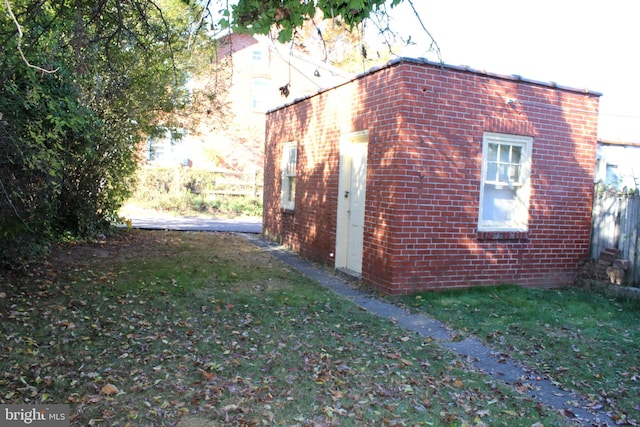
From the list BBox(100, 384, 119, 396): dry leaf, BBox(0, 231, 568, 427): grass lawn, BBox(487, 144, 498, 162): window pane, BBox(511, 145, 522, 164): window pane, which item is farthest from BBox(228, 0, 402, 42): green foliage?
BBox(511, 145, 522, 164): window pane

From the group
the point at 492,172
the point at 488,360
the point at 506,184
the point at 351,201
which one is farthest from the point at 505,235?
the point at 488,360

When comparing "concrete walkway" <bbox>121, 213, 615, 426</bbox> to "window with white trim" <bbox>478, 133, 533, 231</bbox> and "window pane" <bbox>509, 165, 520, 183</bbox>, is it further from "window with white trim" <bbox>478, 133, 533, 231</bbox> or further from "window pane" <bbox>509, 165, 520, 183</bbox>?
"window pane" <bbox>509, 165, 520, 183</bbox>

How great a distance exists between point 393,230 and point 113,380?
4616mm

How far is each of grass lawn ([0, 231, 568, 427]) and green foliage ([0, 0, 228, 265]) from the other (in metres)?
1.37

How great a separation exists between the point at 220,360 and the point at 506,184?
577 cm

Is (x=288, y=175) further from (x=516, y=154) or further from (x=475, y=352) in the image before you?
(x=475, y=352)

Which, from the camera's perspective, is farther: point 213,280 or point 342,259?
point 342,259

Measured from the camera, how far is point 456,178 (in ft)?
26.4

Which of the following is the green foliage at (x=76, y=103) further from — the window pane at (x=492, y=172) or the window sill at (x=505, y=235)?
the window sill at (x=505, y=235)

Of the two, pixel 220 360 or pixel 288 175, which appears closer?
pixel 220 360

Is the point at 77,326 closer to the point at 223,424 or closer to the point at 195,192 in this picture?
the point at 223,424

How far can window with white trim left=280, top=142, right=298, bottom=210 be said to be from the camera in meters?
12.4

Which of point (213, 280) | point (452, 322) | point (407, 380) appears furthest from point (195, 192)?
point (407, 380)

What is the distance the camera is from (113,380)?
4.38m
